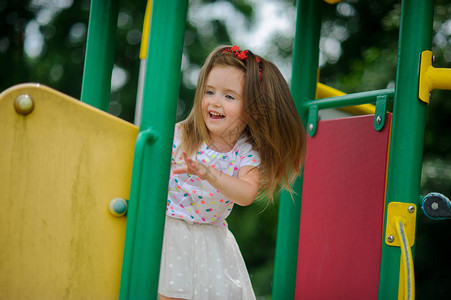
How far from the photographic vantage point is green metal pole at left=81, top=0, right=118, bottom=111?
1.73m

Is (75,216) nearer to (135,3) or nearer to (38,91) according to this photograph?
(38,91)

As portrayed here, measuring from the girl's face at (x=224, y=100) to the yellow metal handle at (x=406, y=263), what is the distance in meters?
0.58

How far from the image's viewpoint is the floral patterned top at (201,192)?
5.49 ft

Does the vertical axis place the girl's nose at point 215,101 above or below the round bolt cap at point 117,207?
above

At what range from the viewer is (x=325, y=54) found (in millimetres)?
7004

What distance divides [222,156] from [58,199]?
24.7 inches

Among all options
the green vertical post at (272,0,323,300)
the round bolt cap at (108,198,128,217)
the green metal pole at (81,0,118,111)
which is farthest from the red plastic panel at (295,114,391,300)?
the round bolt cap at (108,198,128,217)

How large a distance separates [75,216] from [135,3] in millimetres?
8169

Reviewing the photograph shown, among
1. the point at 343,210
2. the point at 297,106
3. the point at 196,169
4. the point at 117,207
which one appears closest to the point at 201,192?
the point at 196,169

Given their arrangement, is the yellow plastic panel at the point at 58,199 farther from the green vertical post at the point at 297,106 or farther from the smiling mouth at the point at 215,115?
the green vertical post at the point at 297,106

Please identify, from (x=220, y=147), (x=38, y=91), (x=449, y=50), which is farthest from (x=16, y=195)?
(x=449, y=50)

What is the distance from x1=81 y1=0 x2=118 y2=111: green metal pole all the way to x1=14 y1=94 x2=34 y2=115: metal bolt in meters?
0.59

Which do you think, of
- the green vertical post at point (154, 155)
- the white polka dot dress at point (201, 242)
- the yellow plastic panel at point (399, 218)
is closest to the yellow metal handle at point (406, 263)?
the yellow plastic panel at point (399, 218)

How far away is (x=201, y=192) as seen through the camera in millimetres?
1687
